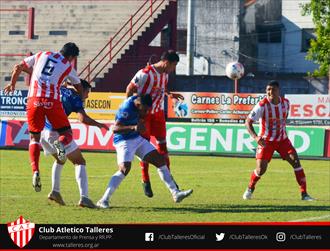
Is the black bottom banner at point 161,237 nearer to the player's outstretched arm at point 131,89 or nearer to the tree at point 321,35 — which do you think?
the player's outstretched arm at point 131,89

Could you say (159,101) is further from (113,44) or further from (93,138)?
(113,44)

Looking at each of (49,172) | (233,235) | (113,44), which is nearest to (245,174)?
(49,172)

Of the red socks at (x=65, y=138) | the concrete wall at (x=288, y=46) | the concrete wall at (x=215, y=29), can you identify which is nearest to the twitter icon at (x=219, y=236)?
the red socks at (x=65, y=138)

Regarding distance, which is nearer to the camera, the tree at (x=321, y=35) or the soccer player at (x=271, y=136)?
the soccer player at (x=271, y=136)

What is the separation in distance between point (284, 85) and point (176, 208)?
40902 mm

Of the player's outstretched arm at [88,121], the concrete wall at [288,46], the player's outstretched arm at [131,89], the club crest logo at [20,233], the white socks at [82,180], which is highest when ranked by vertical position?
the player's outstretched arm at [131,89]

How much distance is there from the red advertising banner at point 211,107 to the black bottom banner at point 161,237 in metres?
26.9

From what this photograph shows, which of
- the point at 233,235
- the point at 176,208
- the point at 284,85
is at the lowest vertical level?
the point at 284,85

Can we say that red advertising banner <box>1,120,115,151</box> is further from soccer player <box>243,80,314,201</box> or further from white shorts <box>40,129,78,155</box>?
white shorts <box>40,129,78,155</box>

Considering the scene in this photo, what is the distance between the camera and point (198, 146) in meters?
30.6

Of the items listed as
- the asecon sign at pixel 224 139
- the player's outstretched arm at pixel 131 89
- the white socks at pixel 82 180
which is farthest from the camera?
the asecon sign at pixel 224 139

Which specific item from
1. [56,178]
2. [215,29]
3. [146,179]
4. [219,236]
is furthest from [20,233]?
[215,29]

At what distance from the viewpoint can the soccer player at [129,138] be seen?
49.4 feet

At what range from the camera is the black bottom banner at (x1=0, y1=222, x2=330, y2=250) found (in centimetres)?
1034
